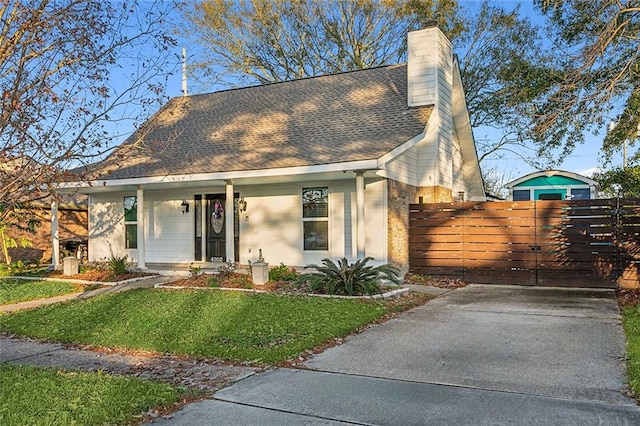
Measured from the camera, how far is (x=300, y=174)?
38.2 feet

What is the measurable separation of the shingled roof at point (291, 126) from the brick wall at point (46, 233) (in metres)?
6.37

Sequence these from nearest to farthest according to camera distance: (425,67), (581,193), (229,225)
Answer: (229,225) → (425,67) → (581,193)

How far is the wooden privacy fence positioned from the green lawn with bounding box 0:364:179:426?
29.9 feet

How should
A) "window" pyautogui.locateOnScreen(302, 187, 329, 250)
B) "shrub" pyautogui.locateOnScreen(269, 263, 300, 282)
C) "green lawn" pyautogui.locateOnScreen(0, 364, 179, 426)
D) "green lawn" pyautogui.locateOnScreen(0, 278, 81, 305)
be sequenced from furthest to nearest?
"window" pyautogui.locateOnScreen(302, 187, 329, 250) < "shrub" pyautogui.locateOnScreen(269, 263, 300, 282) < "green lawn" pyautogui.locateOnScreen(0, 278, 81, 305) < "green lawn" pyautogui.locateOnScreen(0, 364, 179, 426)

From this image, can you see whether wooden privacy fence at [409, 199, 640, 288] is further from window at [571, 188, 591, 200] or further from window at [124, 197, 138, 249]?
window at [571, 188, 591, 200]

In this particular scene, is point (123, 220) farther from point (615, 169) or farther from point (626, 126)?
point (615, 169)

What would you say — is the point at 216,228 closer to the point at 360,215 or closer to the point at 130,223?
the point at 130,223

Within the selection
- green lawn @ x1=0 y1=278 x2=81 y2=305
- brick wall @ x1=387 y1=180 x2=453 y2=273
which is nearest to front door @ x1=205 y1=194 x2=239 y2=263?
green lawn @ x1=0 y1=278 x2=81 y2=305

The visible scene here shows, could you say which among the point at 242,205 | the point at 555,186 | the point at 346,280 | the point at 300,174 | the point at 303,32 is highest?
the point at 303,32

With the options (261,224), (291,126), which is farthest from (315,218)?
(291,126)

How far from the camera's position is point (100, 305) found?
9336mm

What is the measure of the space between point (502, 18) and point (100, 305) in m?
21.6

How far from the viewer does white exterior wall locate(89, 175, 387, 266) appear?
12758 millimetres

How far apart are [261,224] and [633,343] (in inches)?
381
